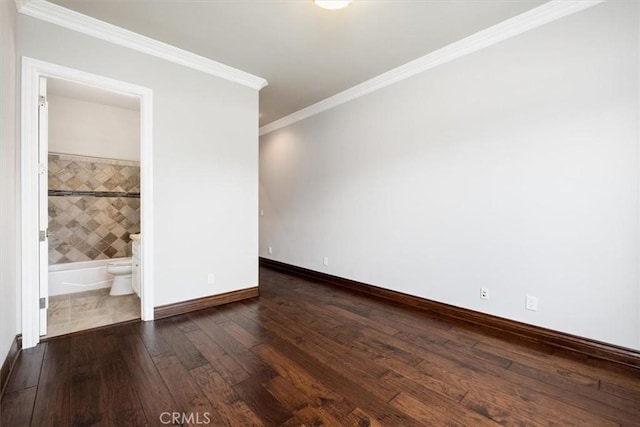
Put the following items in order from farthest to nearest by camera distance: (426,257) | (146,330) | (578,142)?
(426,257) < (146,330) < (578,142)

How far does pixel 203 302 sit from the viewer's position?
3.11 metres

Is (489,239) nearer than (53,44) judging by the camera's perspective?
No

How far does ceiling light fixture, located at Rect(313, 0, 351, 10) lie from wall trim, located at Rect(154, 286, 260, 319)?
3047mm

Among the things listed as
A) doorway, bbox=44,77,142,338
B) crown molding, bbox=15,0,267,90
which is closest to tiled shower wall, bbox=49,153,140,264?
doorway, bbox=44,77,142,338

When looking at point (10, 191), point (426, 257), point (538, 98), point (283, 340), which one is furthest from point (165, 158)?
point (538, 98)

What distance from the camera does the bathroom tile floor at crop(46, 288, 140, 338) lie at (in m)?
2.65

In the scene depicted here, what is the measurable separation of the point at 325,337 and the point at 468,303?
4.94ft

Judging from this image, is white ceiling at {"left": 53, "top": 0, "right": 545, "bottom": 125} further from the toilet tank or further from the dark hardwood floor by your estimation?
the dark hardwood floor

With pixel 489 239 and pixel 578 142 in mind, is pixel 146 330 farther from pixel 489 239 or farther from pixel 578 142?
pixel 578 142

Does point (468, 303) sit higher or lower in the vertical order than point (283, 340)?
higher

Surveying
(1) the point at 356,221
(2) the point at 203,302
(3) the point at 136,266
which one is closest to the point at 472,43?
(1) the point at 356,221

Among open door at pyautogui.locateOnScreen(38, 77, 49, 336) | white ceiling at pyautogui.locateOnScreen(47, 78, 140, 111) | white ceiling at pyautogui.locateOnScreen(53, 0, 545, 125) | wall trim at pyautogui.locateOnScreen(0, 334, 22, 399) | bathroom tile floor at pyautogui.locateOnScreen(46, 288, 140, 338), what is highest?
white ceiling at pyautogui.locateOnScreen(53, 0, 545, 125)

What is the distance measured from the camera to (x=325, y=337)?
8.06 feet
